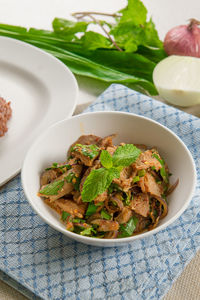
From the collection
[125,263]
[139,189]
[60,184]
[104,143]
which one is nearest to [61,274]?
[125,263]

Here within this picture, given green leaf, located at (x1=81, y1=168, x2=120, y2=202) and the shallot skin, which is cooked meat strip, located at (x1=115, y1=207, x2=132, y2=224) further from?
the shallot skin

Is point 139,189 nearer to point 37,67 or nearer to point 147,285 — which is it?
point 147,285

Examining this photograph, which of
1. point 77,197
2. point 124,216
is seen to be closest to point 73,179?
point 77,197

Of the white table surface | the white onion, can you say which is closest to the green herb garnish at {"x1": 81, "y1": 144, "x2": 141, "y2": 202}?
the white onion

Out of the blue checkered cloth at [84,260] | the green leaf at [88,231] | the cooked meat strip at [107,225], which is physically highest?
the cooked meat strip at [107,225]

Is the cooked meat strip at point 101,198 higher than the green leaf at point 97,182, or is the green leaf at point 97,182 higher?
the green leaf at point 97,182

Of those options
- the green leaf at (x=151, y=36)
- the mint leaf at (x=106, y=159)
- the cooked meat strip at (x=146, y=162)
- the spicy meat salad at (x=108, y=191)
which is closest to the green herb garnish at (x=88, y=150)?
the spicy meat salad at (x=108, y=191)

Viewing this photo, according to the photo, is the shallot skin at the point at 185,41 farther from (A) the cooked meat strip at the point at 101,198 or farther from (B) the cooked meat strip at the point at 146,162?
(A) the cooked meat strip at the point at 101,198
